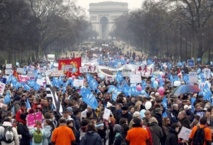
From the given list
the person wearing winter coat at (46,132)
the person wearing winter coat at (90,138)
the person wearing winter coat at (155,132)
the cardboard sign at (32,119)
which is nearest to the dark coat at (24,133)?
the cardboard sign at (32,119)

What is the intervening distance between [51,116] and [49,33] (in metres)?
74.6

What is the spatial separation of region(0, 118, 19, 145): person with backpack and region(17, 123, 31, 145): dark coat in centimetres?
88

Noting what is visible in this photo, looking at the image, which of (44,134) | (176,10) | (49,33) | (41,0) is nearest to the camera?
(44,134)

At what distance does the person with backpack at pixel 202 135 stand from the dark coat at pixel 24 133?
137 inches

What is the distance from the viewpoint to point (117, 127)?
1473cm

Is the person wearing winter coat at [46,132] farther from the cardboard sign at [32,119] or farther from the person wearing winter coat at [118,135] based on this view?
the person wearing winter coat at [118,135]

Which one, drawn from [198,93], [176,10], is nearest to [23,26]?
[176,10]

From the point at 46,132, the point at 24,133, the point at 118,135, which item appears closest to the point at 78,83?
the point at 24,133

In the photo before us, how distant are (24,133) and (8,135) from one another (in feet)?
3.76

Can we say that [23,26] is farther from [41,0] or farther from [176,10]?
[41,0]

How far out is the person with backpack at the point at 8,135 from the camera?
1444 centimetres

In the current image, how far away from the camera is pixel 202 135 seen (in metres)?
13.9

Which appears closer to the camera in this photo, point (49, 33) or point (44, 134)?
point (44, 134)

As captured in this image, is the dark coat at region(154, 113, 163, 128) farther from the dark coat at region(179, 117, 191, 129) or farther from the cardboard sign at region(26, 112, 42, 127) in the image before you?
the cardboard sign at region(26, 112, 42, 127)
